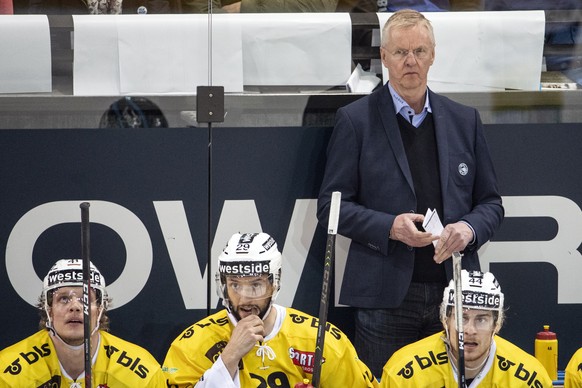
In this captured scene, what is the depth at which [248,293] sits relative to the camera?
436 cm

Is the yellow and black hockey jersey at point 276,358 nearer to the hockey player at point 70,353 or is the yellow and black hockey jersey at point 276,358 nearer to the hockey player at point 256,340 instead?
the hockey player at point 256,340

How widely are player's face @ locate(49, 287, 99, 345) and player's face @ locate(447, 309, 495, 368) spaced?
131 cm

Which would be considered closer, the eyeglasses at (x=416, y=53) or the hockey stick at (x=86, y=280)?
the hockey stick at (x=86, y=280)

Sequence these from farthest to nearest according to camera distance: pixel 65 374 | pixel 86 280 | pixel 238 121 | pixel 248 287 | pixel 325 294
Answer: pixel 238 121
pixel 65 374
pixel 248 287
pixel 325 294
pixel 86 280

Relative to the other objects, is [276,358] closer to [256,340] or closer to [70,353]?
[256,340]

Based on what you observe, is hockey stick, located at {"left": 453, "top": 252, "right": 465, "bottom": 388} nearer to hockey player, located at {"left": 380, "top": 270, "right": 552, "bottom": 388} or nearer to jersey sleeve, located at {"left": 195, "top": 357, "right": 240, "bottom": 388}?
hockey player, located at {"left": 380, "top": 270, "right": 552, "bottom": 388}

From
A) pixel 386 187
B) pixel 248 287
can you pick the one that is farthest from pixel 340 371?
pixel 386 187

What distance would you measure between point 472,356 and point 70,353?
147 centimetres

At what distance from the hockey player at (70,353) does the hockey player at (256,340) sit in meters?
0.13

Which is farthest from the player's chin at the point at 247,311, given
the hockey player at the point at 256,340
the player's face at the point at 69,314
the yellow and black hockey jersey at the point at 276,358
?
the player's face at the point at 69,314

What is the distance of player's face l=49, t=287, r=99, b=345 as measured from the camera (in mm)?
4402

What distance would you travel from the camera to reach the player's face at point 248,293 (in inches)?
171

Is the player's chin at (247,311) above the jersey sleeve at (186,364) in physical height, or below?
above

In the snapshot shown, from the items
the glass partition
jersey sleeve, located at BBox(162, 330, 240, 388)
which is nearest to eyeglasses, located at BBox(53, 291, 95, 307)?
jersey sleeve, located at BBox(162, 330, 240, 388)
